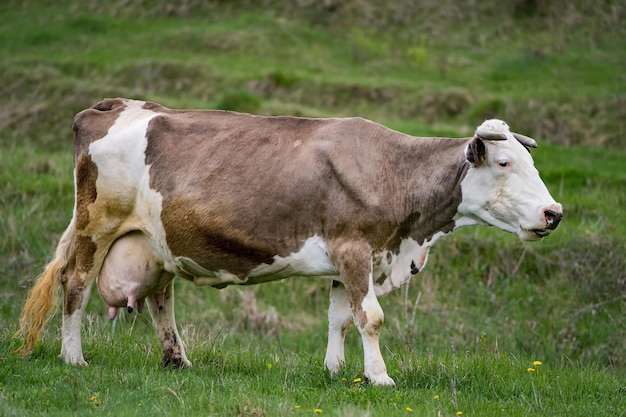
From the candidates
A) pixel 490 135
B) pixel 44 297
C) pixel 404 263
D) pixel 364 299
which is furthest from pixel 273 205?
pixel 44 297

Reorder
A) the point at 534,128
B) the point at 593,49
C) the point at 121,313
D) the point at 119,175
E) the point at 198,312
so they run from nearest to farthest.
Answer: the point at 119,175 < the point at 121,313 < the point at 198,312 < the point at 534,128 < the point at 593,49

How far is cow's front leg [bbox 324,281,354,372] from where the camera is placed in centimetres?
834

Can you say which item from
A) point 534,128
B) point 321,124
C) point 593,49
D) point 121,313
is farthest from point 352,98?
point 321,124

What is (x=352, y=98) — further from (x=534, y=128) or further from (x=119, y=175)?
(x=119, y=175)

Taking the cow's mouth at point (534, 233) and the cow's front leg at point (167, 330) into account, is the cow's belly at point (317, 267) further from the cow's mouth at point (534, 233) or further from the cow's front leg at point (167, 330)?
the cow's mouth at point (534, 233)

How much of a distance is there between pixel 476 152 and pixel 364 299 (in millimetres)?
1443

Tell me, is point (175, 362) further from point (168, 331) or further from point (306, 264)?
point (306, 264)

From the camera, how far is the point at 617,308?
42.7 feet

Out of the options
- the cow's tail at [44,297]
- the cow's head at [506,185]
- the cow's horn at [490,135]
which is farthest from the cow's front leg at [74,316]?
the cow's horn at [490,135]

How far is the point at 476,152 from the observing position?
768 cm

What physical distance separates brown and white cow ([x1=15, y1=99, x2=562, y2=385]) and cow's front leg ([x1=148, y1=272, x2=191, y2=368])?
1 cm

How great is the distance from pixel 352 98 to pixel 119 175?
479 inches

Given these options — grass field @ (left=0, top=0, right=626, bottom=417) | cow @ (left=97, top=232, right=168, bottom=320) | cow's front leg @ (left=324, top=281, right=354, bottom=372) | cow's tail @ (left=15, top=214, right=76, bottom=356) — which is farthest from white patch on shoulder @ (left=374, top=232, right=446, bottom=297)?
cow's tail @ (left=15, top=214, right=76, bottom=356)

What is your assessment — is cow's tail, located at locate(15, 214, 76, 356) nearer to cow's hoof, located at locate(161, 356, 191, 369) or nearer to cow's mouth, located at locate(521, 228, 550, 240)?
cow's hoof, located at locate(161, 356, 191, 369)
